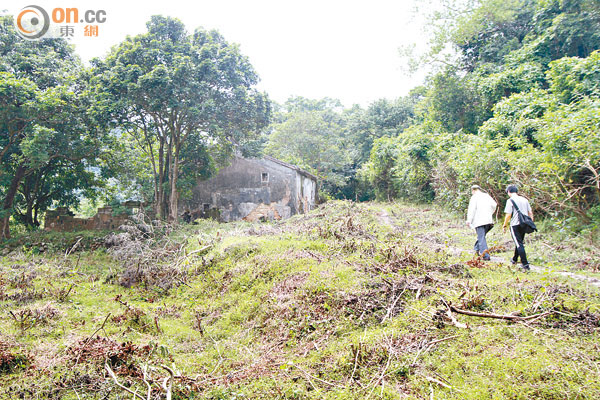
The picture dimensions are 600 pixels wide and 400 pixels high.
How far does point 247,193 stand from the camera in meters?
18.9

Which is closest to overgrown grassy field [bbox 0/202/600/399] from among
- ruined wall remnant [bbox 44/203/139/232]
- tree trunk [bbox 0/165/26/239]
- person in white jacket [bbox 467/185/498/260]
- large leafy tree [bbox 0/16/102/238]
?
person in white jacket [bbox 467/185/498/260]

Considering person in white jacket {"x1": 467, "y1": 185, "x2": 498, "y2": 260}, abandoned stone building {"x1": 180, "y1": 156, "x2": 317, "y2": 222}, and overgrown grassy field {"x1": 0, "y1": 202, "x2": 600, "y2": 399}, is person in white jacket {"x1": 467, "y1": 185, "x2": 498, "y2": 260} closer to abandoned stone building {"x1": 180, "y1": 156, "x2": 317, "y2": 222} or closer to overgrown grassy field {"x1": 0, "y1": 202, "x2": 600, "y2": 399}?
overgrown grassy field {"x1": 0, "y1": 202, "x2": 600, "y2": 399}

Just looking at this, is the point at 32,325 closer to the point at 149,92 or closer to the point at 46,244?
the point at 46,244

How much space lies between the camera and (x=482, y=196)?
715 cm

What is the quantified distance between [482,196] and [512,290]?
3.01m

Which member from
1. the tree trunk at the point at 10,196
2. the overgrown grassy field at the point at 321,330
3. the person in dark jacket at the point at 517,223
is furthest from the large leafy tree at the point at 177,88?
the person in dark jacket at the point at 517,223

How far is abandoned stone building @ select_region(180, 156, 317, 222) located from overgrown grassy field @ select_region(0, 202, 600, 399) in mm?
10633

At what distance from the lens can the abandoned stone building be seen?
1878cm

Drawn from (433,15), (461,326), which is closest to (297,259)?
(461,326)

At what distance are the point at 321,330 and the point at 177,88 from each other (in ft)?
38.3

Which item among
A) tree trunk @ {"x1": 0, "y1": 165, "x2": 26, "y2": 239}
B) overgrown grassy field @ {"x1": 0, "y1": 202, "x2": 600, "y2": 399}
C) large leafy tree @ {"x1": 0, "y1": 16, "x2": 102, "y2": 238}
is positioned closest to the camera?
overgrown grassy field @ {"x1": 0, "y1": 202, "x2": 600, "y2": 399}

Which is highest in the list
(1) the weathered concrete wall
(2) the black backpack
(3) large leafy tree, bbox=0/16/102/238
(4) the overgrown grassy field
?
(3) large leafy tree, bbox=0/16/102/238

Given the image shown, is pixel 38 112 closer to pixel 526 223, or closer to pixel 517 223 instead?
pixel 517 223

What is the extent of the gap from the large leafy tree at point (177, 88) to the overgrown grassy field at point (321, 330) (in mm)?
7838
